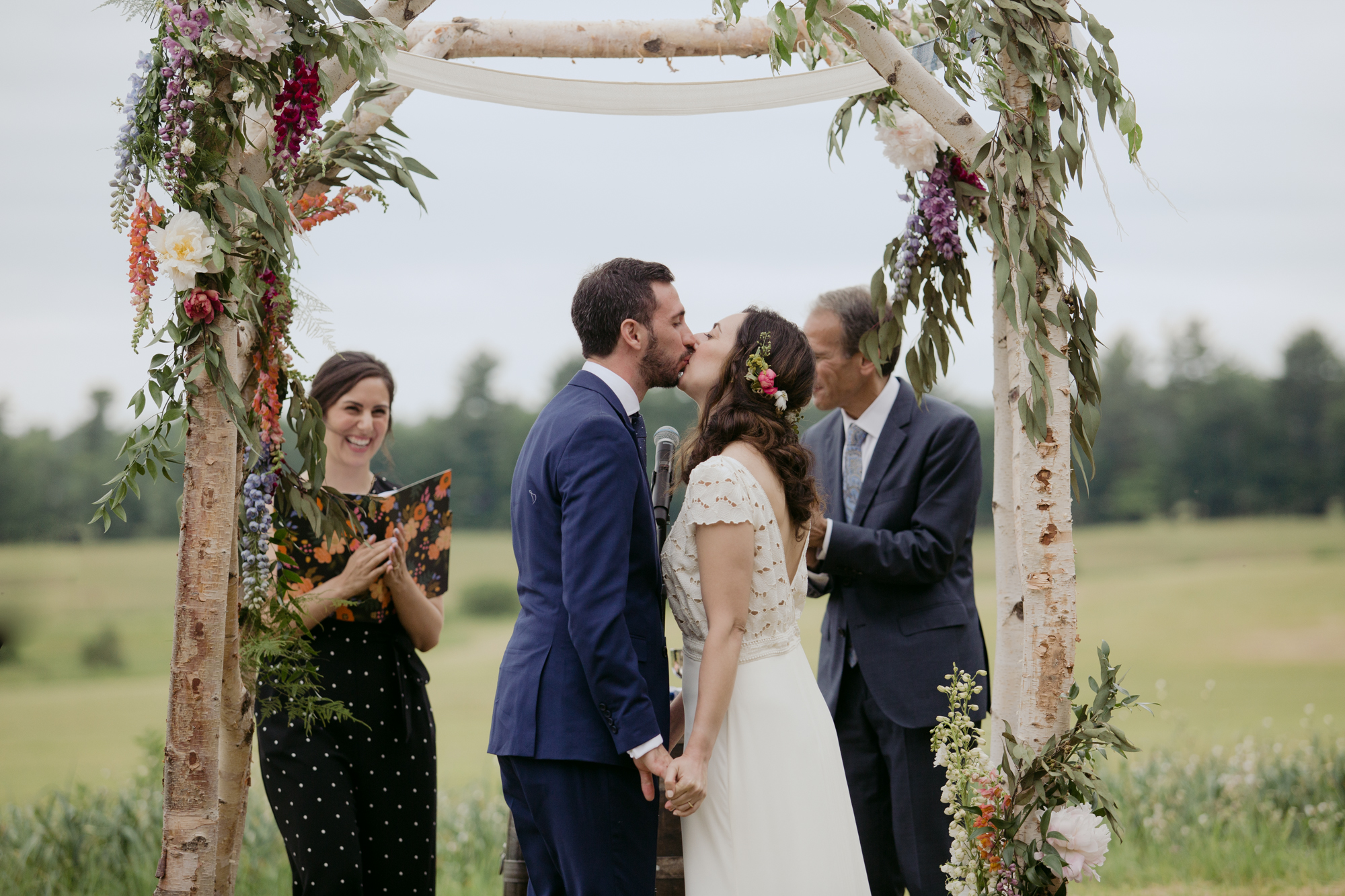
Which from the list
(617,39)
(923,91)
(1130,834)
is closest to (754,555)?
(923,91)

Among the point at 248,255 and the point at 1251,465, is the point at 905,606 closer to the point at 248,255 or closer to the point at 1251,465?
the point at 248,255

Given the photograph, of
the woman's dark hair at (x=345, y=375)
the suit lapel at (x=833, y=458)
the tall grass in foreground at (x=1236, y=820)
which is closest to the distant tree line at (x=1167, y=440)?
the tall grass in foreground at (x=1236, y=820)

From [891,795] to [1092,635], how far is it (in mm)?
13456

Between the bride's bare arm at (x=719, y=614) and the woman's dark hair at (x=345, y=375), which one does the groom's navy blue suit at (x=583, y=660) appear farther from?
the woman's dark hair at (x=345, y=375)

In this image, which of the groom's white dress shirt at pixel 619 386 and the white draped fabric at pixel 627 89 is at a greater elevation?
the white draped fabric at pixel 627 89

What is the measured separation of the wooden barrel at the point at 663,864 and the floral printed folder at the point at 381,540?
791mm

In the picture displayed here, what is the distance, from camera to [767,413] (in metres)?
2.71

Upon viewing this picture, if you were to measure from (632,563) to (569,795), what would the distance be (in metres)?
0.53

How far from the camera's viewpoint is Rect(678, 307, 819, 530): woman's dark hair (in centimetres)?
267

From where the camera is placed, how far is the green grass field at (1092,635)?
11023mm

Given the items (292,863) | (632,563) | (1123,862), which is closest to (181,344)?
(632,563)

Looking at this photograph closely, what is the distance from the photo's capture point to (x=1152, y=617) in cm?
1584

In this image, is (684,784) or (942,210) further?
(942,210)

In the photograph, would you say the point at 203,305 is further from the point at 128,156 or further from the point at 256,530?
the point at 256,530
